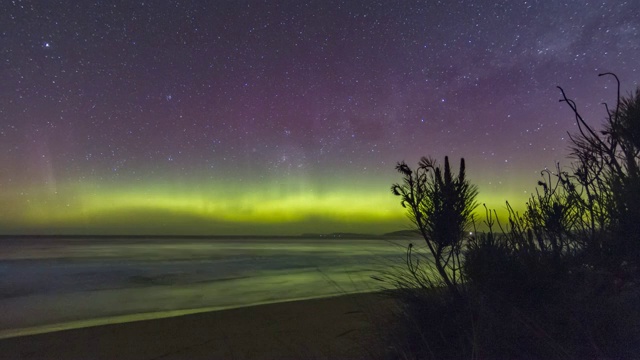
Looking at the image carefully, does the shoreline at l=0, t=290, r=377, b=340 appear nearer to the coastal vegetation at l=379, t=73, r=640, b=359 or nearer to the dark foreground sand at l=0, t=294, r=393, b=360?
the dark foreground sand at l=0, t=294, r=393, b=360

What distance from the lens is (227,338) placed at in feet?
26.5

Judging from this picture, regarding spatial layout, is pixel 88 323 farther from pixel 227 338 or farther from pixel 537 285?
pixel 537 285

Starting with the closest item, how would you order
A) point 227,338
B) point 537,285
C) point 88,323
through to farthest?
point 537,285 < point 227,338 < point 88,323

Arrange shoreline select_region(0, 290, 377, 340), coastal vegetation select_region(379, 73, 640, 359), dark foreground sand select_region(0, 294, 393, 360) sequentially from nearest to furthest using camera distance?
coastal vegetation select_region(379, 73, 640, 359)
dark foreground sand select_region(0, 294, 393, 360)
shoreline select_region(0, 290, 377, 340)

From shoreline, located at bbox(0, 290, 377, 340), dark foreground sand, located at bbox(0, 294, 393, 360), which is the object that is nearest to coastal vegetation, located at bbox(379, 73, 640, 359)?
dark foreground sand, located at bbox(0, 294, 393, 360)

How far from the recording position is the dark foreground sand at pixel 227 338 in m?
6.63

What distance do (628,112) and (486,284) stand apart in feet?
8.52

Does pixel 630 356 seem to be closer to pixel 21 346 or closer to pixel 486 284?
pixel 486 284

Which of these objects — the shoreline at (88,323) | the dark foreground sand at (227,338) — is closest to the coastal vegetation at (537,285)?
the dark foreground sand at (227,338)

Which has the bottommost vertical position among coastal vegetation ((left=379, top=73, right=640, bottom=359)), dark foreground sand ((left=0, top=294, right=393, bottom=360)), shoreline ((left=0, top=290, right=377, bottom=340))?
shoreline ((left=0, top=290, right=377, bottom=340))

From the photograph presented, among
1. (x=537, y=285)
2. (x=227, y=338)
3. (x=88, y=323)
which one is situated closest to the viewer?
(x=537, y=285)

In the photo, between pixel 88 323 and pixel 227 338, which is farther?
pixel 88 323

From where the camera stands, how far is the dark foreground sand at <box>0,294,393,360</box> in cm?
663

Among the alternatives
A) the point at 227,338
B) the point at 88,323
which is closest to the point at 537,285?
the point at 227,338
